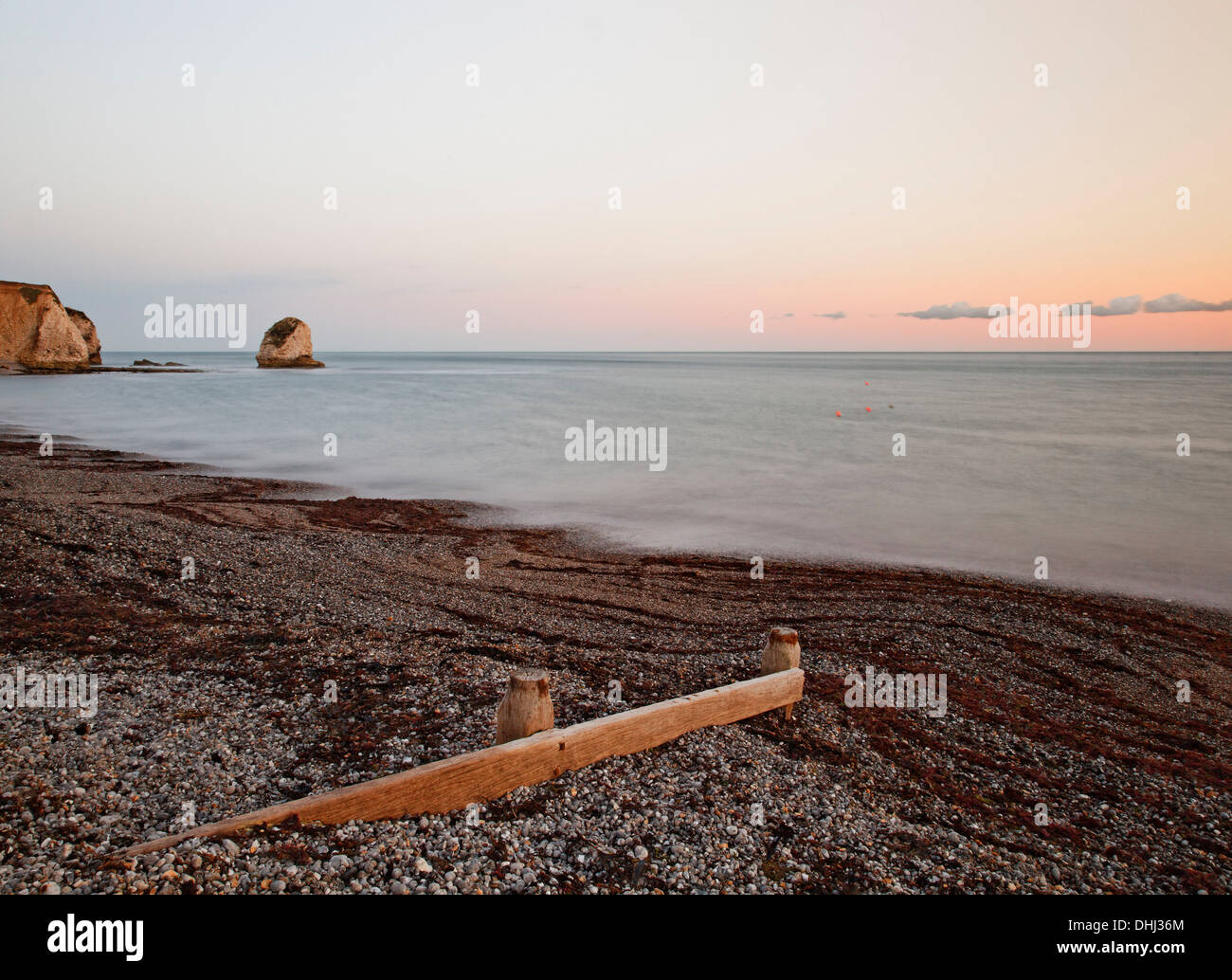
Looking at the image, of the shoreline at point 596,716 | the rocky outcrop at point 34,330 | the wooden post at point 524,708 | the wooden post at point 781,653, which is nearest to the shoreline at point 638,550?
the shoreline at point 596,716

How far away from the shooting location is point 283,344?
103125 millimetres

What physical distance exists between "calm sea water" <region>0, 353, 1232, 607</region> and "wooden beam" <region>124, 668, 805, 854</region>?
23.4 ft

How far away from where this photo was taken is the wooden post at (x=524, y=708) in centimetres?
474

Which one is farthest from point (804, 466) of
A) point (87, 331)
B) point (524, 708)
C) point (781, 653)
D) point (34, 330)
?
point (87, 331)

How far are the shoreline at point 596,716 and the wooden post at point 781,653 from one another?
434 mm

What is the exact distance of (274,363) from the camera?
341 feet

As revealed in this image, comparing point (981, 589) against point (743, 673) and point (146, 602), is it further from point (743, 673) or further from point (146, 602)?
point (146, 602)

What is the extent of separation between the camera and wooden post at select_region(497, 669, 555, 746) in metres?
4.74

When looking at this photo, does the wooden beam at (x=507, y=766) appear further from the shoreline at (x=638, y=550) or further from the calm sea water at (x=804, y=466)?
the calm sea water at (x=804, y=466)

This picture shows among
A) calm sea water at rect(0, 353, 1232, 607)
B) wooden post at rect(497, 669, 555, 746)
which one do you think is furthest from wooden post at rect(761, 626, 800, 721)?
calm sea water at rect(0, 353, 1232, 607)

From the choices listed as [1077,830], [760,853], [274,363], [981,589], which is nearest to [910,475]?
[981,589]

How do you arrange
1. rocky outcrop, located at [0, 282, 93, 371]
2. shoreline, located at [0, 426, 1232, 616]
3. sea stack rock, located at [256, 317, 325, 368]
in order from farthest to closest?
sea stack rock, located at [256, 317, 325, 368], rocky outcrop, located at [0, 282, 93, 371], shoreline, located at [0, 426, 1232, 616]

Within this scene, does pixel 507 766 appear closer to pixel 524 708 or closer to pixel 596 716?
pixel 524 708

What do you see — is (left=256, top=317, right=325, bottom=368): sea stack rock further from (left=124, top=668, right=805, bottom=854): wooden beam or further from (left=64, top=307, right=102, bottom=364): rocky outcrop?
(left=124, top=668, right=805, bottom=854): wooden beam
